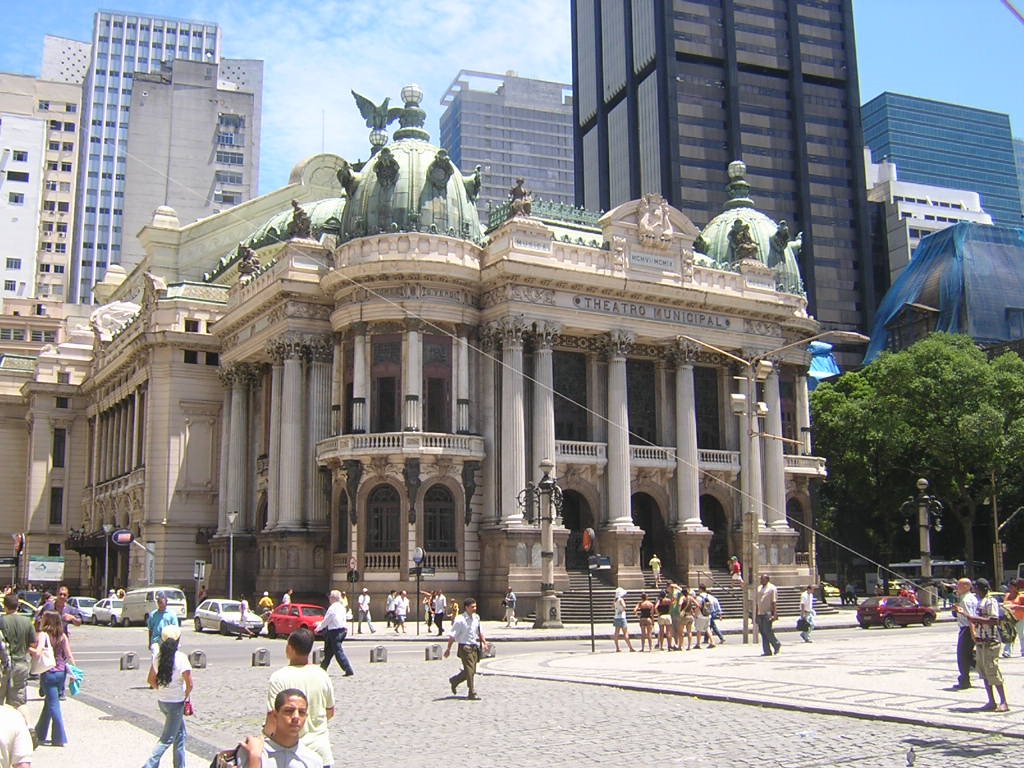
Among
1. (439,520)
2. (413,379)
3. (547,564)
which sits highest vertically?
(413,379)

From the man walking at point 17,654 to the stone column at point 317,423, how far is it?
3690cm

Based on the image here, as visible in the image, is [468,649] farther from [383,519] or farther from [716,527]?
[716,527]

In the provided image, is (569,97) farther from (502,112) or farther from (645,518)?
(645,518)

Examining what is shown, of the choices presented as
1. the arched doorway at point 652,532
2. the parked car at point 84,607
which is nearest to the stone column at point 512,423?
the arched doorway at point 652,532

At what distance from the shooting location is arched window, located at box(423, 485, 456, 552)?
159 feet

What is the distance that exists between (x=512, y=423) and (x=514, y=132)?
15175 centimetres


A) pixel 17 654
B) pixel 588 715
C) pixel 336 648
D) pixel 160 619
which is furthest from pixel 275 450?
pixel 17 654

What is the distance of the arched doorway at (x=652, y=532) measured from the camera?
175 ft

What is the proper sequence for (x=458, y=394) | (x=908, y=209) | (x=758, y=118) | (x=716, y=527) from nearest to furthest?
(x=458, y=394), (x=716, y=527), (x=758, y=118), (x=908, y=209)

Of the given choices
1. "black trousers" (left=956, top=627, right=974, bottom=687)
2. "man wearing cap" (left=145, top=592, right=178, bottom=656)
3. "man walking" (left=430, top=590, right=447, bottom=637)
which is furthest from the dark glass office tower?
"man wearing cap" (left=145, top=592, right=178, bottom=656)

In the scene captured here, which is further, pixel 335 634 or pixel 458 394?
pixel 458 394

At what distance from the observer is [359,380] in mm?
49000

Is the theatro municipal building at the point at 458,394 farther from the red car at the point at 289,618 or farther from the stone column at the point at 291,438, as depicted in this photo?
the red car at the point at 289,618

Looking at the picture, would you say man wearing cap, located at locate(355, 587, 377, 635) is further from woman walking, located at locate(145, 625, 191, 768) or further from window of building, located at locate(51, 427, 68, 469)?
window of building, located at locate(51, 427, 68, 469)
